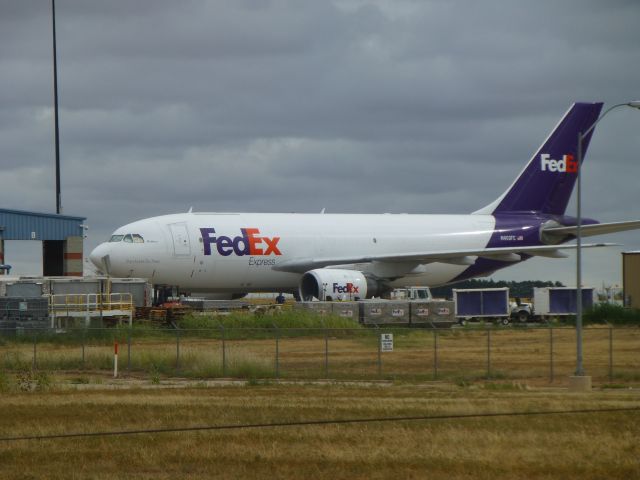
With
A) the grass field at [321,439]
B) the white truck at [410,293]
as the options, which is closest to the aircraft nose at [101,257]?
the white truck at [410,293]

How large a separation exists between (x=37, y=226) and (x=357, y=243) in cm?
1791

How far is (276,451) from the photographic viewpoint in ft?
63.1

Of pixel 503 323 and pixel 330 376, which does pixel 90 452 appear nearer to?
pixel 330 376

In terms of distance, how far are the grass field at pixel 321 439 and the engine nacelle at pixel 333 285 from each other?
2698 cm

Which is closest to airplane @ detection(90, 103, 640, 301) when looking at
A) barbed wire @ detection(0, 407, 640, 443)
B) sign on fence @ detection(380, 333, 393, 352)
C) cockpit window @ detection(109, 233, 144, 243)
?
cockpit window @ detection(109, 233, 144, 243)

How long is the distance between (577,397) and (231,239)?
3000 cm

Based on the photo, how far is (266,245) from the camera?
57750 millimetres

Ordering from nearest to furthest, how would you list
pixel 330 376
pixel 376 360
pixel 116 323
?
pixel 330 376
pixel 376 360
pixel 116 323

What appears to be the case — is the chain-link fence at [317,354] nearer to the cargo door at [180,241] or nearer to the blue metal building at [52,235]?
the cargo door at [180,241]

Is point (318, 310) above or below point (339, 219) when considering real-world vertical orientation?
below

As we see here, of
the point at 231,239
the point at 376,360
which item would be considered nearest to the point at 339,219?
the point at 231,239

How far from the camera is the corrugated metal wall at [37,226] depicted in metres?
64.9

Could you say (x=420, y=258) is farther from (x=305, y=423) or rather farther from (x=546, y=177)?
(x=305, y=423)

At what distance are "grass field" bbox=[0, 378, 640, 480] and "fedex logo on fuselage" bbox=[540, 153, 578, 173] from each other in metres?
40.5
